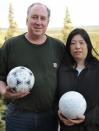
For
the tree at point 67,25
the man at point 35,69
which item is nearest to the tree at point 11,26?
the tree at point 67,25

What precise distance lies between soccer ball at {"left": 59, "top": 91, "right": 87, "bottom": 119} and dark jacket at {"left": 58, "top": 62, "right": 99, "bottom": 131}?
0.13m

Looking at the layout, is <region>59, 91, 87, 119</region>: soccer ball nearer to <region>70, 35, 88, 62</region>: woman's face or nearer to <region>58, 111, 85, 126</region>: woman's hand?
<region>58, 111, 85, 126</region>: woman's hand

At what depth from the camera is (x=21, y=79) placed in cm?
570

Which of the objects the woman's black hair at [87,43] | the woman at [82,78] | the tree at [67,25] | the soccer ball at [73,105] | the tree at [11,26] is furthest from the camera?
the tree at [67,25]

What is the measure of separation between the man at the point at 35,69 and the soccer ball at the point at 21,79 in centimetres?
10

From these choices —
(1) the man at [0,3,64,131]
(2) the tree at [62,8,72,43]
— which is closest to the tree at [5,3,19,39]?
(2) the tree at [62,8,72,43]

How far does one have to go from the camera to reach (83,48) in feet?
18.7

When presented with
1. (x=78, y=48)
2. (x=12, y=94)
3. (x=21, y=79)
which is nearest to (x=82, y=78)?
(x=78, y=48)

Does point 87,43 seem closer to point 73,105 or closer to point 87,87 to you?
point 87,87

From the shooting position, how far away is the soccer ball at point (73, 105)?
553cm

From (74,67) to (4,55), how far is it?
91 centimetres

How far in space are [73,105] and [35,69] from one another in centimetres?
70

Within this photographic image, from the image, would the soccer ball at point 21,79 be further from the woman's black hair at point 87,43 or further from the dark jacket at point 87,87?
the woman's black hair at point 87,43

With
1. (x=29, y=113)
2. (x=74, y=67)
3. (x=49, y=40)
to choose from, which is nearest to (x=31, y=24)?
(x=49, y=40)
